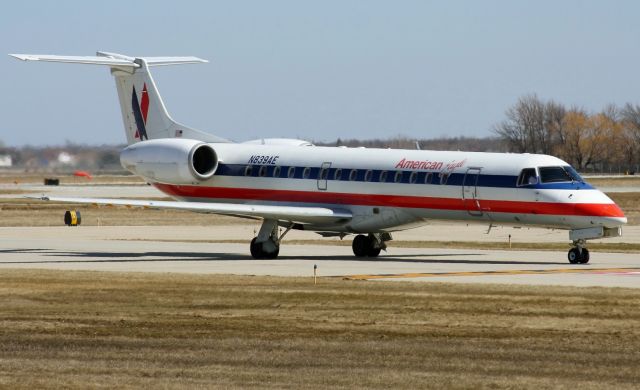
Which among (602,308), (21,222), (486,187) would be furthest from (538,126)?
(602,308)

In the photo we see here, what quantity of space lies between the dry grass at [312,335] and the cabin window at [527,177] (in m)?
7.11

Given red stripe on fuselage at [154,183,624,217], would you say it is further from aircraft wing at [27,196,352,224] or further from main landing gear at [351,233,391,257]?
main landing gear at [351,233,391,257]

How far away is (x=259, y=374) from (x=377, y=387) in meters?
1.78

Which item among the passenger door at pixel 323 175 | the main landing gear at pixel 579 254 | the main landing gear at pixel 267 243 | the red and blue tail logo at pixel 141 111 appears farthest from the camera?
the red and blue tail logo at pixel 141 111

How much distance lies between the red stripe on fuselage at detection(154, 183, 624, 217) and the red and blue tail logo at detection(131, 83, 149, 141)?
2965mm

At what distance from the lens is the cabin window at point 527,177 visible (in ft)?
113

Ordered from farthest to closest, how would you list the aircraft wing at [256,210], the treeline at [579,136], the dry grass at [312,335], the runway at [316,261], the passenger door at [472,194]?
1. the treeline at [579,136]
2. the aircraft wing at [256,210]
3. the passenger door at [472,194]
4. the runway at [316,261]
5. the dry grass at [312,335]

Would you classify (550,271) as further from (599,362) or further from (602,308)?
(599,362)

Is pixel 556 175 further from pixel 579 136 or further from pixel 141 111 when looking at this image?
pixel 579 136

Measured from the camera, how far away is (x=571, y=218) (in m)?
33.8

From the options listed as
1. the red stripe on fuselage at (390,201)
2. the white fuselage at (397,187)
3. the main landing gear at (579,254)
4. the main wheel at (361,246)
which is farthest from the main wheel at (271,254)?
the main landing gear at (579,254)

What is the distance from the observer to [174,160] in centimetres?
4038

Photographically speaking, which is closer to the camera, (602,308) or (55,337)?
(55,337)

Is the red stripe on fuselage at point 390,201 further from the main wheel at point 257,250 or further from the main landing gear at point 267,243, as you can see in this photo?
the main wheel at point 257,250
